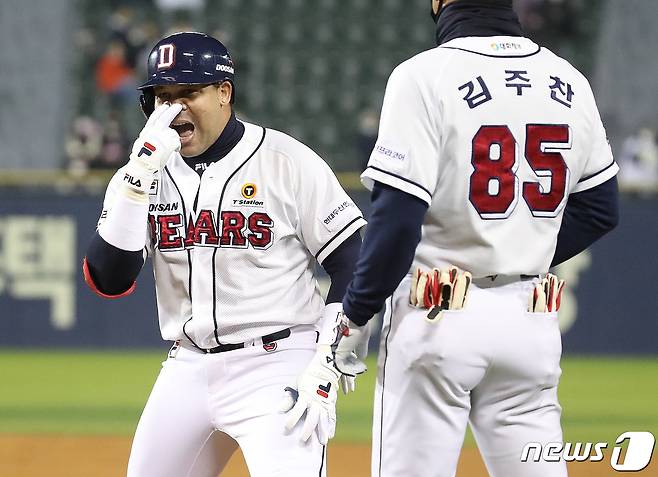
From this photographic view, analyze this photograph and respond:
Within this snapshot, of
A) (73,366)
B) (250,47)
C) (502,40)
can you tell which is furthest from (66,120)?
(502,40)

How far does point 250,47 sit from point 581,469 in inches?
425

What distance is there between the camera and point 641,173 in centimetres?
1320

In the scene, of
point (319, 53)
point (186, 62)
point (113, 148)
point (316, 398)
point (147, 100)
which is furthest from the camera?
point (319, 53)

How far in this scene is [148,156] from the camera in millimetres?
3613

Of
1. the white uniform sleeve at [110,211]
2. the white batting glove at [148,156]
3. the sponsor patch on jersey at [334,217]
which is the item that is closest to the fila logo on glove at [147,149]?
the white batting glove at [148,156]

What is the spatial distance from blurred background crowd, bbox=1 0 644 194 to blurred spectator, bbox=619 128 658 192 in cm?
92

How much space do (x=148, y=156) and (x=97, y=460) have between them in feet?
11.2

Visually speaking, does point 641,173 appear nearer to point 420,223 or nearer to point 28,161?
point 28,161

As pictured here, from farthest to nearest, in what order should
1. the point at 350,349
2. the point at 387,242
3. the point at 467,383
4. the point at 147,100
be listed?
1. the point at 147,100
2. the point at 350,349
3. the point at 467,383
4. the point at 387,242

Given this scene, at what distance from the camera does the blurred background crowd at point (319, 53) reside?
14.9 metres

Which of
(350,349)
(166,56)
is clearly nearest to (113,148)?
(166,56)

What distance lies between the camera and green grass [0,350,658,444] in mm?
7785

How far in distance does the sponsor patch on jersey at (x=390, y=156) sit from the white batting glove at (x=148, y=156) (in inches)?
31.6

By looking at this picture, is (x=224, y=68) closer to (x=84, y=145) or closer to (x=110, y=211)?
(x=110, y=211)
